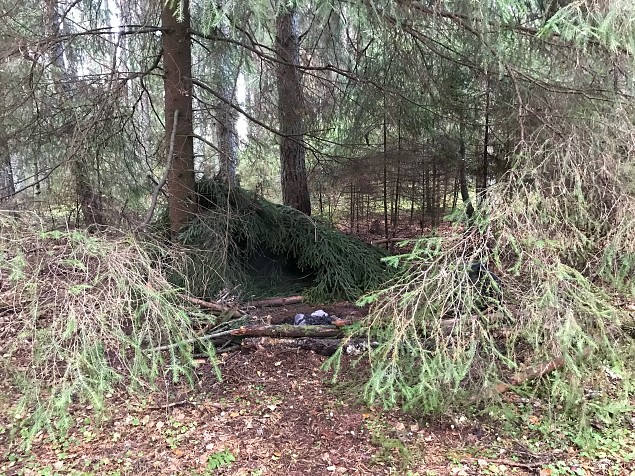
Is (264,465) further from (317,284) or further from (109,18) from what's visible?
(109,18)

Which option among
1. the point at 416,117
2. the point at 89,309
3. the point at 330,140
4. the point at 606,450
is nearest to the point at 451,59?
the point at 416,117

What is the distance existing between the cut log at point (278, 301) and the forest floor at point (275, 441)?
158 centimetres

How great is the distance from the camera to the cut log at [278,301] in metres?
5.73

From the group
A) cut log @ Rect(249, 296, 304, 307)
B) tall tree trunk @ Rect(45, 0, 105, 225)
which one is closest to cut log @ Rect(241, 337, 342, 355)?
cut log @ Rect(249, 296, 304, 307)

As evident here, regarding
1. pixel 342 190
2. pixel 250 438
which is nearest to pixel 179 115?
pixel 342 190

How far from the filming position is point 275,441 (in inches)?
138

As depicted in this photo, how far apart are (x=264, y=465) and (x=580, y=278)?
2532mm

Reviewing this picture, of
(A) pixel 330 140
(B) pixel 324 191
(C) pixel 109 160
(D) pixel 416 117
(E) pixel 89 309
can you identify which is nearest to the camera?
(E) pixel 89 309

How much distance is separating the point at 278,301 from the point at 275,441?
8.02 ft

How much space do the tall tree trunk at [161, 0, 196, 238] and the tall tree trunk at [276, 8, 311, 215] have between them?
1.18 metres

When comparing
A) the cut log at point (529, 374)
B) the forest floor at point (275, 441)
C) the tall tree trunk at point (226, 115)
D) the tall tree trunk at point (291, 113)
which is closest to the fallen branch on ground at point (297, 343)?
the forest floor at point (275, 441)

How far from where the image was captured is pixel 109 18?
639 centimetres

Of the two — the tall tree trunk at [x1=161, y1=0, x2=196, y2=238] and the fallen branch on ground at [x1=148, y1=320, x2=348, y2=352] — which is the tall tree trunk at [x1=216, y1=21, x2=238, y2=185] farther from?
the fallen branch on ground at [x1=148, y1=320, x2=348, y2=352]

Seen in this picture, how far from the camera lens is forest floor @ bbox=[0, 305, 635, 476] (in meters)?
3.26
